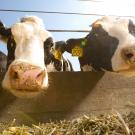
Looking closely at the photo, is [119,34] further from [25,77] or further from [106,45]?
[25,77]

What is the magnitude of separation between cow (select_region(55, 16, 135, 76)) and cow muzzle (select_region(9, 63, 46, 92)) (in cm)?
158

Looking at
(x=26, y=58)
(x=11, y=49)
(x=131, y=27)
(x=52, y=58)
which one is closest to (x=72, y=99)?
(x=26, y=58)

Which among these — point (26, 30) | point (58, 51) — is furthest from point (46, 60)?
point (58, 51)

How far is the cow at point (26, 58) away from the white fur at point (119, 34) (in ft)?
3.04

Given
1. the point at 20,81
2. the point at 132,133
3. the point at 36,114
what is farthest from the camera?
the point at 20,81

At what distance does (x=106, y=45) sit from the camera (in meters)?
5.50

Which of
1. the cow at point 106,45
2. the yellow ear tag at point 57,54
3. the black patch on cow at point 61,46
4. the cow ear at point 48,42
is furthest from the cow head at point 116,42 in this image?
the cow ear at point 48,42

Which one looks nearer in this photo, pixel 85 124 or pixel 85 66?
pixel 85 124

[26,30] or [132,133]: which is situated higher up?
[26,30]

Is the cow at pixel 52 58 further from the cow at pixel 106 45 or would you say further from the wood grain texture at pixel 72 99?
the wood grain texture at pixel 72 99

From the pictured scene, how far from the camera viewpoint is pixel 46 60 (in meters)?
4.73

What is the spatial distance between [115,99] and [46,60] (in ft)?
6.28

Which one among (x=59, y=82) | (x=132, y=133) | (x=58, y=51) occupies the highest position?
(x=58, y=51)

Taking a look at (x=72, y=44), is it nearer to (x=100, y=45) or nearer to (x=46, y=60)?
(x=100, y=45)
